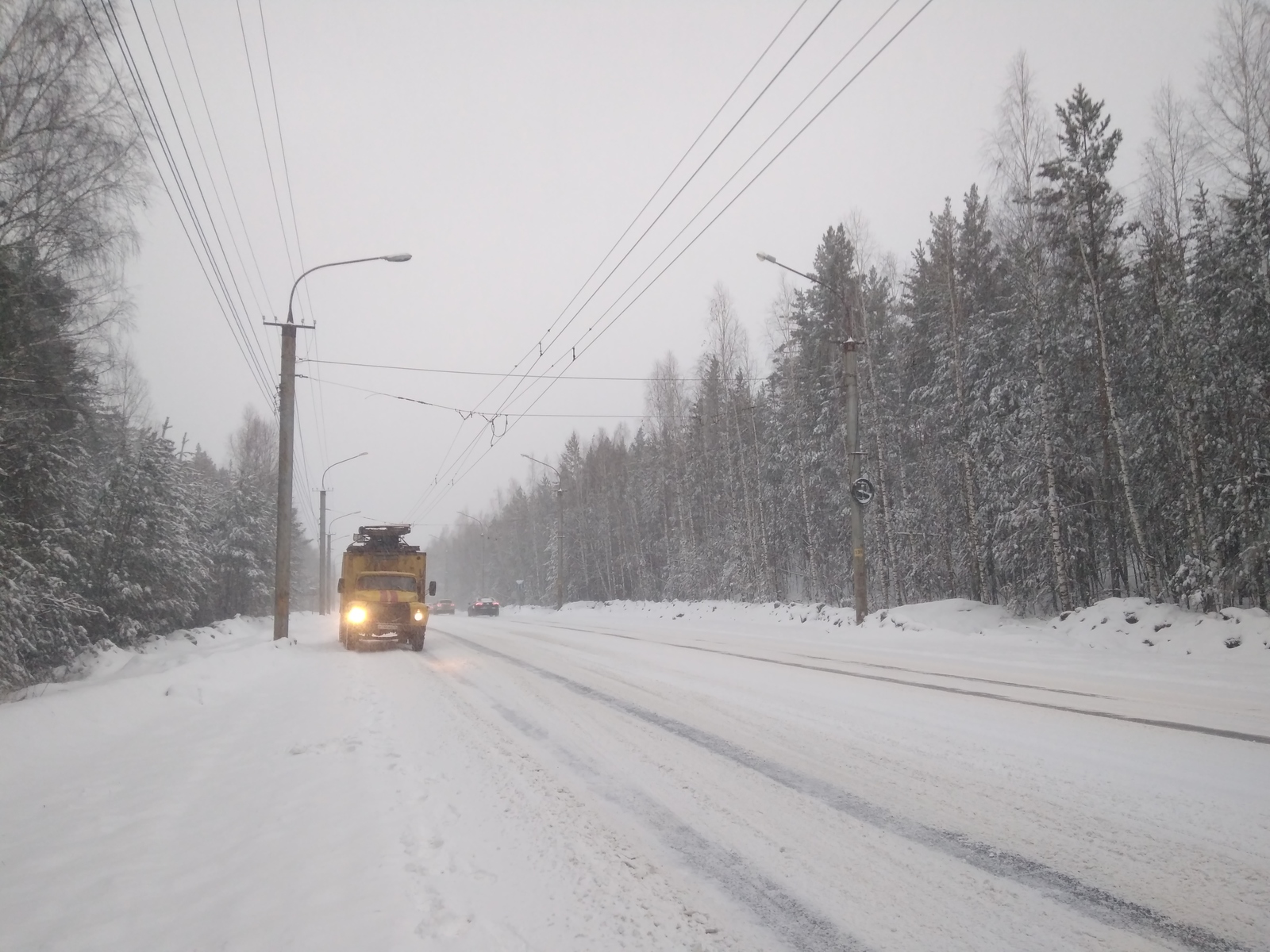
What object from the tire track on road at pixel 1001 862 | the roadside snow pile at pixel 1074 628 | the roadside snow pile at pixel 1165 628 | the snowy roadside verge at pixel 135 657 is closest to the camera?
the tire track on road at pixel 1001 862

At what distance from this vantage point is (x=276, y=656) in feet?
43.9

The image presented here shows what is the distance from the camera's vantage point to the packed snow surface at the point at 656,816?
261cm

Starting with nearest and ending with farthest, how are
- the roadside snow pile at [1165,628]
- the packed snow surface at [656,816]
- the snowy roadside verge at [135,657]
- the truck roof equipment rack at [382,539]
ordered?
1. the packed snow surface at [656,816]
2. the roadside snow pile at [1165,628]
3. the snowy roadside verge at [135,657]
4. the truck roof equipment rack at [382,539]

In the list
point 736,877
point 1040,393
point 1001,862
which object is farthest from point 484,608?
point 1001,862

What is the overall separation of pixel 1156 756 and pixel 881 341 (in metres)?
29.1

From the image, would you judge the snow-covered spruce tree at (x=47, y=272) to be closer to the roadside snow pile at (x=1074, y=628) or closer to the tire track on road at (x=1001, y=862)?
the tire track on road at (x=1001, y=862)

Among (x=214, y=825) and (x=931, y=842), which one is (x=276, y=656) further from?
(x=931, y=842)

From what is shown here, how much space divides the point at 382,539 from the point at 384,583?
274 cm

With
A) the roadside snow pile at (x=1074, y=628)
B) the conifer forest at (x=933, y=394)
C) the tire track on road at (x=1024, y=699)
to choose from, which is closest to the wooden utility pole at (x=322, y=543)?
the conifer forest at (x=933, y=394)

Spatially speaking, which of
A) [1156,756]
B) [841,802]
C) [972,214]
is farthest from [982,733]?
[972,214]

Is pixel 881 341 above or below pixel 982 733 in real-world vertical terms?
above

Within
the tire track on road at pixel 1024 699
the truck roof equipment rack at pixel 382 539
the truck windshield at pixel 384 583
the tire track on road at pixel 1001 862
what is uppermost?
the truck roof equipment rack at pixel 382 539

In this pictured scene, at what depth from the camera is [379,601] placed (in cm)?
1512

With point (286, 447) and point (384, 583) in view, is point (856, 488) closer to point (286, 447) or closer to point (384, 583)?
point (384, 583)
